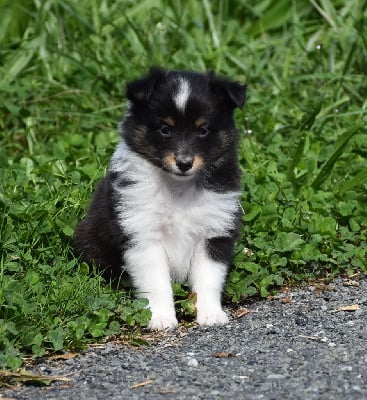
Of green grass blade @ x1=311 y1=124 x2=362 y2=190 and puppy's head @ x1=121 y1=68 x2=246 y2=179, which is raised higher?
puppy's head @ x1=121 y1=68 x2=246 y2=179

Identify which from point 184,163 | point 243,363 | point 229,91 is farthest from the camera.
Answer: point 229,91

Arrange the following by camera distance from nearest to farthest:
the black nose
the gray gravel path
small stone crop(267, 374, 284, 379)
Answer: the gray gravel path
small stone crop(267, 374, 284, 379)
the black nose

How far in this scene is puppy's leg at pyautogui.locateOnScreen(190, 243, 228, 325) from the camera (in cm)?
591

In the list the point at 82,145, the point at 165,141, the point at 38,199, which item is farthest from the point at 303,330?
the point at 82,145

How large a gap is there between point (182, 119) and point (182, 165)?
0.96 feet

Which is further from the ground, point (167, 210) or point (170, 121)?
point (170, 121)

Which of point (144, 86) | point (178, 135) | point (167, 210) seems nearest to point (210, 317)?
point (167, 210)

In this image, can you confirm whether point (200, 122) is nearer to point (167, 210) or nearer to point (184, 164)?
point (184, 164)

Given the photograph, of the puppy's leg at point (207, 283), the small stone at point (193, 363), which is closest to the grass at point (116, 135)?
the puppy's leg at point (207, 283)

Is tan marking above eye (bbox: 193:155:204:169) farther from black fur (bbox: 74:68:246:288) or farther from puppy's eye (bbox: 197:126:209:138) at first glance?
puppy's eye (bbox: 197:126:209:138)

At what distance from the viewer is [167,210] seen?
592cm

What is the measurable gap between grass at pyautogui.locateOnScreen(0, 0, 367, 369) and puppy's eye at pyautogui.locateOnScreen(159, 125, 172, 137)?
1.01 metres

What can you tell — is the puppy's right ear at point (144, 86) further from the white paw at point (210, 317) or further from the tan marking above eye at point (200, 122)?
the white paw at point (210, 317)

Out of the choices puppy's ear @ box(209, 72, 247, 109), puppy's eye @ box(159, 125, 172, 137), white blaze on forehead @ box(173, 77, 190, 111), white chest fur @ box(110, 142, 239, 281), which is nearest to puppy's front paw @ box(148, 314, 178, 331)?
white chest fur @ box(110, 142, 239, 281)
